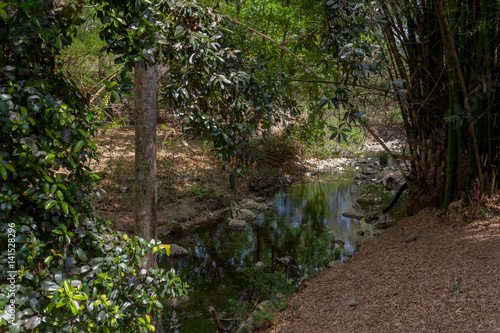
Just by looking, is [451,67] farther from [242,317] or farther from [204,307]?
[204,307]

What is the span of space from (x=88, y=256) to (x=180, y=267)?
3.70 meters

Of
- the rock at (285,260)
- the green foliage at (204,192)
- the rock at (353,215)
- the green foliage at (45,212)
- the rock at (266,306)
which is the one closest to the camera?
the green foliage at (45,212)

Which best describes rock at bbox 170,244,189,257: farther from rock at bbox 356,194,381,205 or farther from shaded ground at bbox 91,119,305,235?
rock at bbox 356,194,381,205

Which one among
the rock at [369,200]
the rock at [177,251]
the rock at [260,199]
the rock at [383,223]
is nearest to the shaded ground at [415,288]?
the rock at [383,223]

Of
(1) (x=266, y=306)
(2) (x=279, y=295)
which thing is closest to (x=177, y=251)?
(2) (x=279, y=295)

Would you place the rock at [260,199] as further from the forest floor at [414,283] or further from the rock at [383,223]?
the forest floor at [414,283]

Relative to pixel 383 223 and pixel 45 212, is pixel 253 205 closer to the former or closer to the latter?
pixel 383 223

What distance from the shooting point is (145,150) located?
3021 millimetres

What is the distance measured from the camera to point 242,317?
378 centimetres

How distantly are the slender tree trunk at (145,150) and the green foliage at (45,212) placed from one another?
117cm

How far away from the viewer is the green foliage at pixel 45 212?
1.49 meters

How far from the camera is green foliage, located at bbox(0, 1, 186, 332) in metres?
1.49

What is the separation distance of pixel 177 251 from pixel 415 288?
3.88 m

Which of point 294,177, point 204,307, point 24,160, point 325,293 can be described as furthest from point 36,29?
point 294,177
